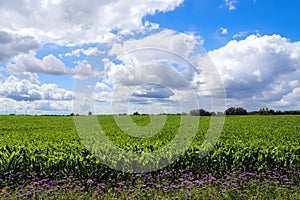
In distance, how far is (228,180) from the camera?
768 cm

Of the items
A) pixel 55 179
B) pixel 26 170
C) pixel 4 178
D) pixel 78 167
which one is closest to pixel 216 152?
pixel 78 167

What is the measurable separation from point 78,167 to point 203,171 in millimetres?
3154

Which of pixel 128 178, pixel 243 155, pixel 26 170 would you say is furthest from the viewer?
pixel 243 155

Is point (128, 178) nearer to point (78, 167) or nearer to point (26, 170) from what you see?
point (78, 167)

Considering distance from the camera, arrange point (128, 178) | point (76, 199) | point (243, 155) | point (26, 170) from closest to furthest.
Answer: point (76, 199) < point (128, 178) < point (26, 170) < point (243, 155)

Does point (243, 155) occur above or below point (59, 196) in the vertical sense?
above

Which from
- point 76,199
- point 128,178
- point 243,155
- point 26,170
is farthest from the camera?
point 243,155

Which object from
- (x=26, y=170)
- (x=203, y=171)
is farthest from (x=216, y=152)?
(x=26, y=170)

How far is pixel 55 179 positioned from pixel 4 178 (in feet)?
4.43

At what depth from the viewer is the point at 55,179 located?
780cm

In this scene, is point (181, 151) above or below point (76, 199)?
above

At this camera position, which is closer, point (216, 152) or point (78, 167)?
point (78, 167)

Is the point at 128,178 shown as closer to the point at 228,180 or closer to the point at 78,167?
the point at 78,167

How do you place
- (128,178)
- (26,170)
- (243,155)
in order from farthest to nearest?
(243,155)
(26,170)
(128,178)
